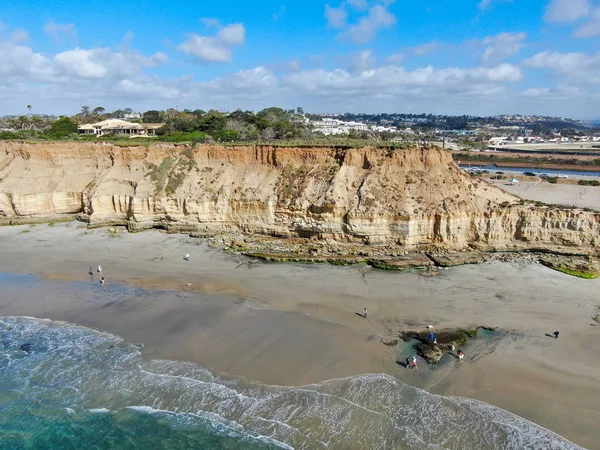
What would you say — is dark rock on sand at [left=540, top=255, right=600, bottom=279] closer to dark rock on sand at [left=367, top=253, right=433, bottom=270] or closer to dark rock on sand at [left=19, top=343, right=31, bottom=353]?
dark rock on sand at [left=367, top=253, right=433, bottom=270]

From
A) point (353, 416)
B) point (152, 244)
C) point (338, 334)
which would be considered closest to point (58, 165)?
point (152, 244)

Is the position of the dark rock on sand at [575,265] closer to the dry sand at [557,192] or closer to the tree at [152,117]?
the dry sand at [557,192]

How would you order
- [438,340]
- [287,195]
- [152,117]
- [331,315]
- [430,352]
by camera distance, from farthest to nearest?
1. [152,117]
2. [287,195]
3. [331,315]
4. [438,340]
5. [430,352]

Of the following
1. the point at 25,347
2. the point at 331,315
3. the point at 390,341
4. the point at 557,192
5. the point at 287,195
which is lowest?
the point at 25,347

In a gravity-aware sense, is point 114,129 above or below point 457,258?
above

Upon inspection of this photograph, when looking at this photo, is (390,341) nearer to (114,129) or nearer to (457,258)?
(457,258)

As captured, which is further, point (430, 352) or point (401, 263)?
point (401, 263)

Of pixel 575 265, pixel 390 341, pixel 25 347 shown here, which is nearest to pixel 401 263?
pixel 390 341

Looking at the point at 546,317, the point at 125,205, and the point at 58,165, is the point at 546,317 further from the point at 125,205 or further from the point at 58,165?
the point at 58,165
